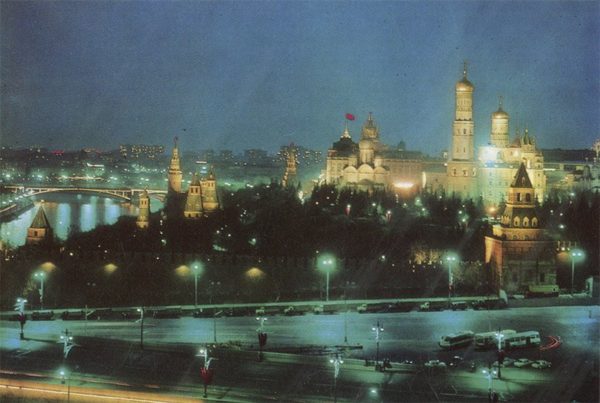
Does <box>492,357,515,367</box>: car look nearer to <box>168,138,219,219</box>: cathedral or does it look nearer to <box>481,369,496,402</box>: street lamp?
<box>481,369,496,402</box>: street lamp

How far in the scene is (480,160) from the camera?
2242 centimetres

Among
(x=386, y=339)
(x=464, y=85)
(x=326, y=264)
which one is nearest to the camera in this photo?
(x=386, y=339)

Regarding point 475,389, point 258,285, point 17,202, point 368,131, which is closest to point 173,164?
point 368,131

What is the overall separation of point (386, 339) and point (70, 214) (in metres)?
21.1

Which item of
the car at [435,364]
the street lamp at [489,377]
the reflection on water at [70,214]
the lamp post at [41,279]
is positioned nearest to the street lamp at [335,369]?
the car at [435,364]

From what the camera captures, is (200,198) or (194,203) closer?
(194,203)

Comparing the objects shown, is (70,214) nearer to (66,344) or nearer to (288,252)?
(288,252)

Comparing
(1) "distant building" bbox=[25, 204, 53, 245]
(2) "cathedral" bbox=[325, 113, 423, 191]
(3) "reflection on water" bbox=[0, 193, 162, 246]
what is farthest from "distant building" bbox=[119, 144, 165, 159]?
(1) "distant building" bbox=[25, 204, 53, 245]

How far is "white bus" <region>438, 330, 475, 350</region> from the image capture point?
952 centimetres

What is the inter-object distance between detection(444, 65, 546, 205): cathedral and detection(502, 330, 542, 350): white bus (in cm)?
1221

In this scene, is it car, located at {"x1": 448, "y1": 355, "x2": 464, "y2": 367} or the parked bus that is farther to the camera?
the parked bus

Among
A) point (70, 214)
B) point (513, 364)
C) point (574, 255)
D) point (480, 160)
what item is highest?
point (480, 160)

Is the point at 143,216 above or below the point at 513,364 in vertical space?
above

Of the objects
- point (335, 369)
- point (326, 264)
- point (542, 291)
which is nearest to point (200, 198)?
point (326, 264)
